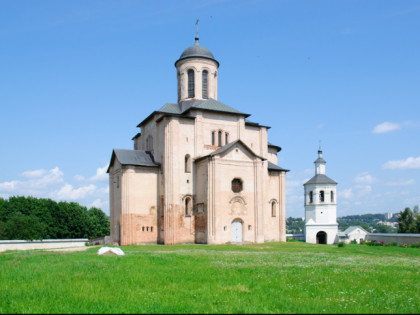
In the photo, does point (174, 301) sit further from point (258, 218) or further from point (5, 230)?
point (5, 230)

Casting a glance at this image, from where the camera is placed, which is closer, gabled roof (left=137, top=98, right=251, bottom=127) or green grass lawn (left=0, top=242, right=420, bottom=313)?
green grass lawn (left=0, top=242, right=420, bottom=313)

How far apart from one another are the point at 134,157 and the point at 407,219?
145 ft

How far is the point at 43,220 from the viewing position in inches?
2276

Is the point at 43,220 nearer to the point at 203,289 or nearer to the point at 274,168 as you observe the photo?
the point at 274,168

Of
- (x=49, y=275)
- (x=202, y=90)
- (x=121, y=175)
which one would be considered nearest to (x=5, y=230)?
(x=121, y=175)

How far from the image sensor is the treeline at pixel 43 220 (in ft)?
169

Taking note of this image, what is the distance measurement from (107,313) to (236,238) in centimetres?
2802

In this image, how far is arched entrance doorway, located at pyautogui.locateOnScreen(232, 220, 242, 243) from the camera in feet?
118

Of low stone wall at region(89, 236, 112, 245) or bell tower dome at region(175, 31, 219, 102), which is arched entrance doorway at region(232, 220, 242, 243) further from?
bell tower dome at region(175, 31, 219, 102)

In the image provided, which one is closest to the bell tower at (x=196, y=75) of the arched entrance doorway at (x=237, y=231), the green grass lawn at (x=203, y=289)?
the arched entrance doorway at (x=237, y=231)

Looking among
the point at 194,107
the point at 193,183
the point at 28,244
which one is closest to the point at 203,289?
the point at 193,183

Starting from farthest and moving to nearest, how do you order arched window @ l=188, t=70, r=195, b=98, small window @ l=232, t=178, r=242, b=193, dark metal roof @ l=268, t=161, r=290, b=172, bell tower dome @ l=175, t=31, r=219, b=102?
1. arched window @ l=188, t=70, r=195, b=98
2. bell tower dome @ l=175, t=31, r=219, b=102
3. dark metal roof @ l=268, t=161, r=290, b=172
4. small window @ l=232, t=178, r=242, b=193

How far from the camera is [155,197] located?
36812 mm

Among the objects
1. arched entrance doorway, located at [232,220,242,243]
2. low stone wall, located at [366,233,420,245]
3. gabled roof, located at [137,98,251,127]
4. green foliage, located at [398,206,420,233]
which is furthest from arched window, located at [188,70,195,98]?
green foliage, located at [398,206,420,233]
